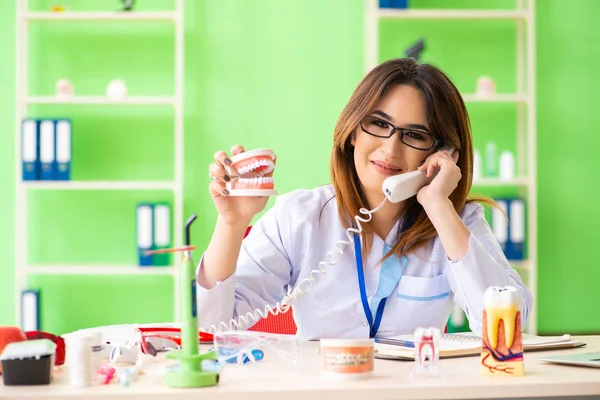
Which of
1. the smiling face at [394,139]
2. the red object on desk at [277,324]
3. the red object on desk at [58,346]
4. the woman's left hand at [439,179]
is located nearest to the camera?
the red object on desk at [58,346]

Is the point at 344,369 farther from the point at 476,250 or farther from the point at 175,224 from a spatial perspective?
the point at 175,224

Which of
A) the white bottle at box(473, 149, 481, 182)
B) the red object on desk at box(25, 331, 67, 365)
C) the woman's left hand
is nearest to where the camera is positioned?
the red object on desk at box(25, 331, 67, 365)

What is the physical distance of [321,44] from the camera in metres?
4.33

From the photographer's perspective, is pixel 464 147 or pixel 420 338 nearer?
pixel 420 338

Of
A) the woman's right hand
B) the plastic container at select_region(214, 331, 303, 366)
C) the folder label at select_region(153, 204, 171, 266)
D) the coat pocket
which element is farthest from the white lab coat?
the folder label at select_region(153, 204, 171, 266)

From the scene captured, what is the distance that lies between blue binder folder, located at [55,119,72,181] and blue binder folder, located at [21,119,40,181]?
0.10m

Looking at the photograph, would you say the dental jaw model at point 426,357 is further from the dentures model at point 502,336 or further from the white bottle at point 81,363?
the white bottle at point 81,363

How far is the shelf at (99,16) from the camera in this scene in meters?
4.02

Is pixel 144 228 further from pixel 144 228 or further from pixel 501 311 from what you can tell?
pixel 501 311

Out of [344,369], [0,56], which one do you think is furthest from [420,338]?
[0,56]

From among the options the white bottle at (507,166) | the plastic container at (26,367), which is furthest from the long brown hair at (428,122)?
the white bottle at (507,166)

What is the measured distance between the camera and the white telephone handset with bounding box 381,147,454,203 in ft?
6.20

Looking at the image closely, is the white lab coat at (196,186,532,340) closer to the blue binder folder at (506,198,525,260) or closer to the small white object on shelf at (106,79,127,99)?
the blue binder folder at (506,198,525,260)

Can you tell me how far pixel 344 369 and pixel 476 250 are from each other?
1.91 feet
